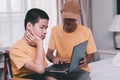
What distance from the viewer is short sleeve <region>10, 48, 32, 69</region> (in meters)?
1.38

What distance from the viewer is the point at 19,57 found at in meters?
1.40

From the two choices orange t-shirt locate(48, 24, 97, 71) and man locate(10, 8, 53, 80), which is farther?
orange t-shirt locate(48, 24, 97, 71)

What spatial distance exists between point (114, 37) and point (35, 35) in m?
2.47

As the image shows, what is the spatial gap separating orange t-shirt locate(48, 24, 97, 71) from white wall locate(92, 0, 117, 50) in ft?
6.14

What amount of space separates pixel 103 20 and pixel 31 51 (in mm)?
2645

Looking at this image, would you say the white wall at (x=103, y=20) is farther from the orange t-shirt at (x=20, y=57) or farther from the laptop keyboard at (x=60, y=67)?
the orange t-shirt at (x=20, y=57)

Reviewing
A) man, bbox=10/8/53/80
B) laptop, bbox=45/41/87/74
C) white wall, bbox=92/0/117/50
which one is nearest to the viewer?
man, bbox=10/8/53/80

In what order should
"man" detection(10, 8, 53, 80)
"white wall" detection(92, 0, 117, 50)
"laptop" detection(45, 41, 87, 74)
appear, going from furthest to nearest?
"white wall" detection(92, 0, 117, 50)
"laptop" detection(45, 41, 87, 74)
"man" detection(10, 8, 53, 80)

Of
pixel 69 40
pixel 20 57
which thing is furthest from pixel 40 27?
pixel 69 40

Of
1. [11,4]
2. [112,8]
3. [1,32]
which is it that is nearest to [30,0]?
[11,4]

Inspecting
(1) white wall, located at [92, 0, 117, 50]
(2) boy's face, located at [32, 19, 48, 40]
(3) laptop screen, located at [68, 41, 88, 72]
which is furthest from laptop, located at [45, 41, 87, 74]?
(1) white wall, located at [92, 0, 117, 50]

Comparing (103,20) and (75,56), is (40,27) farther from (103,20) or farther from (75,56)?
(103,20)

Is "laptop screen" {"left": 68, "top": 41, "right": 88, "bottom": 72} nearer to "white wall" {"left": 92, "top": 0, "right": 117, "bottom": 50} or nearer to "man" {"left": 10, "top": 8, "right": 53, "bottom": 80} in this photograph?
"man" {"left": 10, "top": 8, "right": 53, "bottom": 80}

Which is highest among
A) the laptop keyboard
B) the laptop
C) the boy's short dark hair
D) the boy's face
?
the boy's short dark hair
